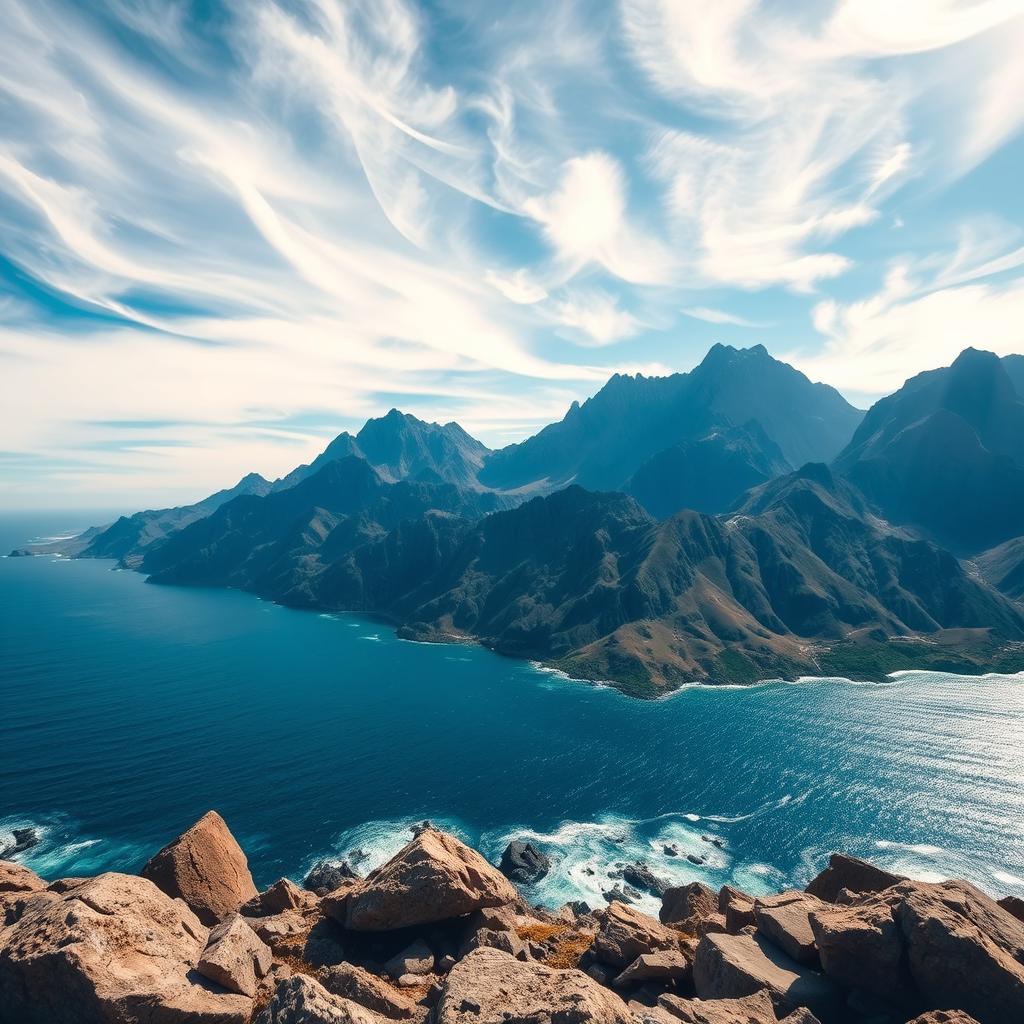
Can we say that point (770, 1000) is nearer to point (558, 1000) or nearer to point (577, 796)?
point (558, 1000)

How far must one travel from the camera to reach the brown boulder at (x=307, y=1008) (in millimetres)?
20500

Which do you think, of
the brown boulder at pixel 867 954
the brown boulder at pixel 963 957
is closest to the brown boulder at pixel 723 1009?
the brown boulder at pixel 867 954

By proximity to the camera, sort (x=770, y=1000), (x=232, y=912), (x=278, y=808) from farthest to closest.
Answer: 1. (x=278, y=808)
2. (x=232, y=912)
3. (x=770, y=1000)

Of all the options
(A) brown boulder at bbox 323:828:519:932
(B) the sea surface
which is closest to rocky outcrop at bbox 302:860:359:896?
(B) the sea surface

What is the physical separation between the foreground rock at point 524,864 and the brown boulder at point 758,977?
101 metres

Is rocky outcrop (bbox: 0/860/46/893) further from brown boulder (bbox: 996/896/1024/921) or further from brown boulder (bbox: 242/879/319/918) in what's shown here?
brown boulder (bbox: 996/896/1024/921)

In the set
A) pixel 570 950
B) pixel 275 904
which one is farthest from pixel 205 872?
pixel 570 950

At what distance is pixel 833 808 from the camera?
158 metres

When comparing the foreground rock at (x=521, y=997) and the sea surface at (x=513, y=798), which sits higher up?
the foreground rock at (x=521, y=997)

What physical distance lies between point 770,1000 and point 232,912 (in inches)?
1388

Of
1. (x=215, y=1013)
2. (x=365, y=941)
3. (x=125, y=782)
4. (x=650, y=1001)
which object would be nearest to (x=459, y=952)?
(x=365, y=941)

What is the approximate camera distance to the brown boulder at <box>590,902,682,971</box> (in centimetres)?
3281

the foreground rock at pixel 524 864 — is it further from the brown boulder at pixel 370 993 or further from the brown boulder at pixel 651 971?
the brown boulder at pixel 370 993

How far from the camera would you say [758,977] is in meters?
27.4
